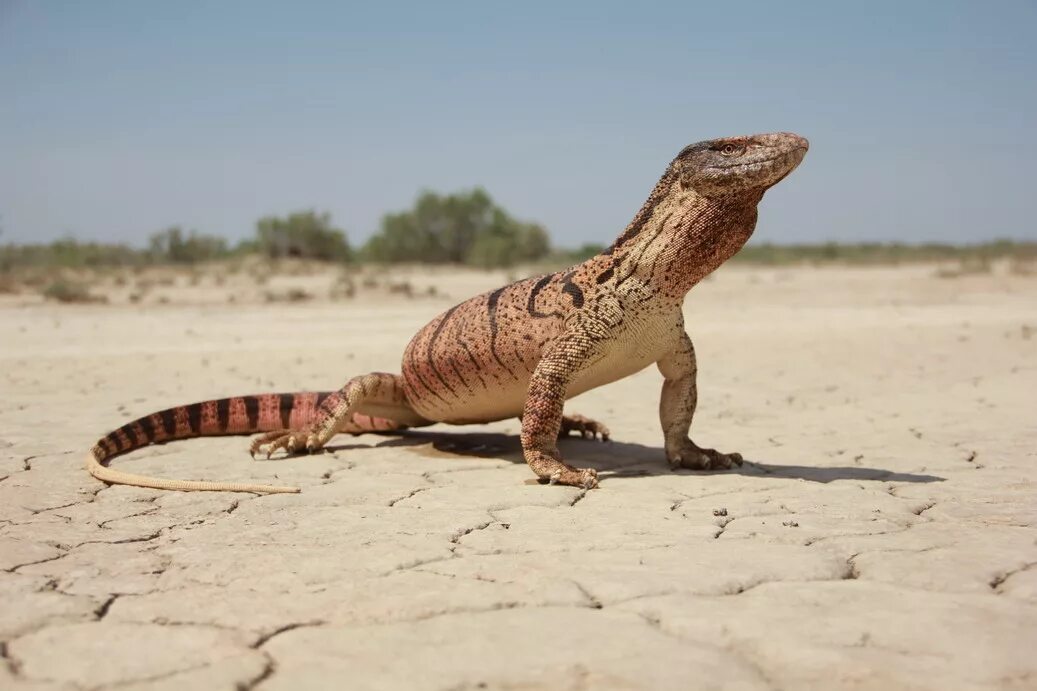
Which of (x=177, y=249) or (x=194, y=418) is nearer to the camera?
(x=194, y=418)

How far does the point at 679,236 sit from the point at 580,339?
75 cm

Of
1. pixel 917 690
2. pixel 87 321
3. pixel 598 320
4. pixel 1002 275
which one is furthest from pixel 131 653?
pixel 1002 275

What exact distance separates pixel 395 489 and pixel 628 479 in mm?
1272

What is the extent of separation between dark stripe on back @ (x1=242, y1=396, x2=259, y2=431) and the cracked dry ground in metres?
0.18

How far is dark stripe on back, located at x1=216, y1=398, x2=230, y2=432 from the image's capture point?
6938 millimetres

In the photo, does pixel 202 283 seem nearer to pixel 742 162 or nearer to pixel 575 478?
pixel 575 478

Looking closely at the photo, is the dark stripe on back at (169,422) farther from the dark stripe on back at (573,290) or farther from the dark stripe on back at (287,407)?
the dark stripe on back at (573,290)

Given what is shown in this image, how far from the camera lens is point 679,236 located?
17.3 ft

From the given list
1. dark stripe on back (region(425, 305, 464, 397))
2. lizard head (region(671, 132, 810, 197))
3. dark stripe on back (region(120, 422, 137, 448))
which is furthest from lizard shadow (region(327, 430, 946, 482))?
lizard head (region(671, 132, 810, 197))

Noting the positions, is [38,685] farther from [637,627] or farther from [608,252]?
[608,252]

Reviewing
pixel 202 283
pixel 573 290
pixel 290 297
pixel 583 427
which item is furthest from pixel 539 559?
pixel 202 283

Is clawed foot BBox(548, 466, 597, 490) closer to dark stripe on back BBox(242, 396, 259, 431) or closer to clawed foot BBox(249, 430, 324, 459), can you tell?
clawed foot BBox(249, 430, 324, 459)

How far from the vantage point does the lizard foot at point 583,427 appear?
699 cm

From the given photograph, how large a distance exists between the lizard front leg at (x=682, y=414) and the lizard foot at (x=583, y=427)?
3.29 ft
